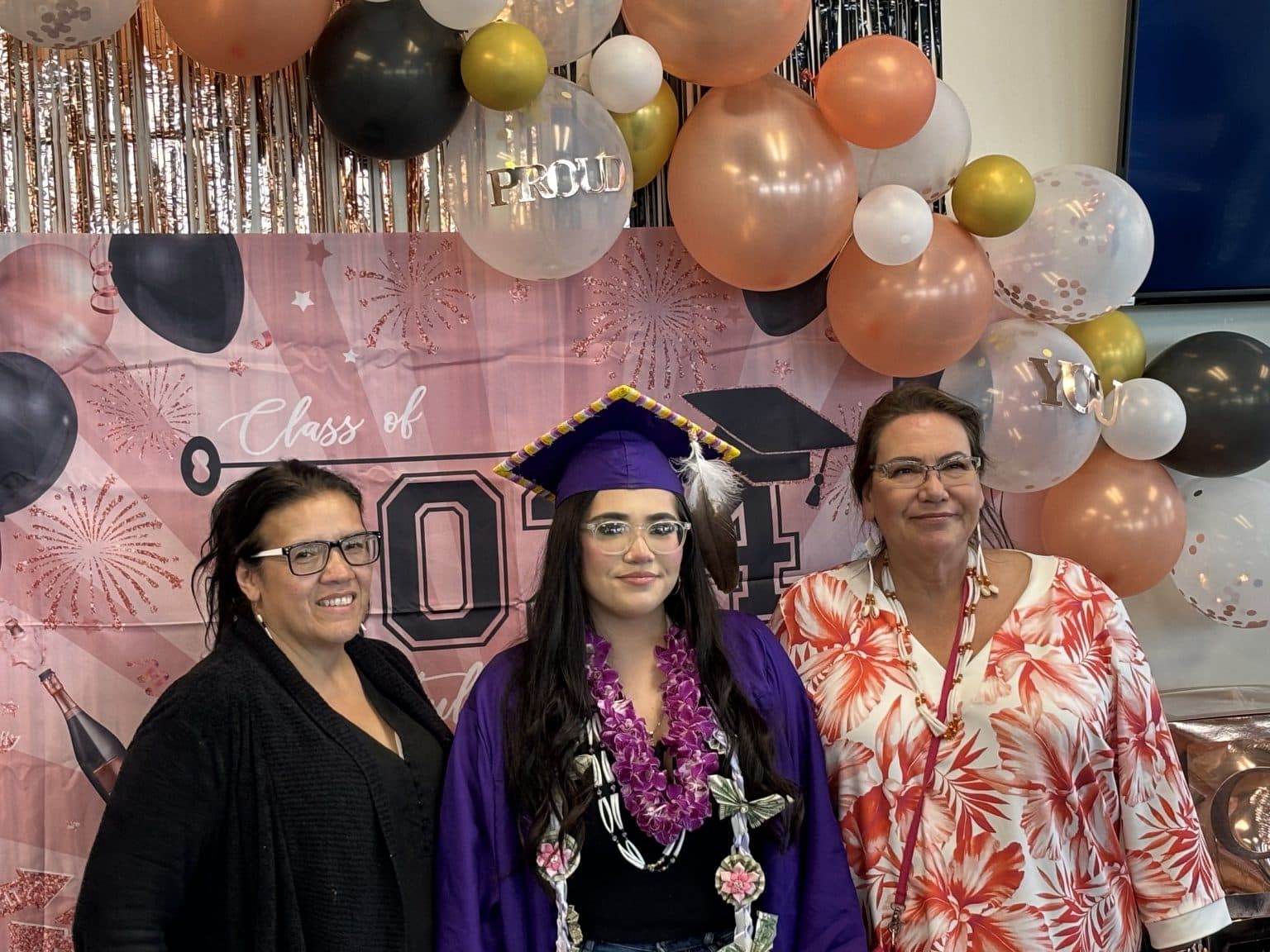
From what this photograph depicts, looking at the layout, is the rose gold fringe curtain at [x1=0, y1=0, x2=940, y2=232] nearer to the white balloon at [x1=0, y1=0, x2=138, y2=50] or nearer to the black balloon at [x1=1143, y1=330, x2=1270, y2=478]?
the white balloon at [x1=0, y1=0, x2=138, y2=50]

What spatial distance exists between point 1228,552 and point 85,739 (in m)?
2.70

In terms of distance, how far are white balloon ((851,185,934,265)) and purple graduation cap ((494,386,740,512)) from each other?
2.21ft

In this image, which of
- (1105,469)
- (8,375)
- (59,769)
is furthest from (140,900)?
(1105,469)

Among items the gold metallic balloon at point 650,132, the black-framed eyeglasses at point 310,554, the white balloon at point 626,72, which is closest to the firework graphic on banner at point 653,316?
the gold metallic balloon at point 650,132

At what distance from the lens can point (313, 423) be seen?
8.68 feet

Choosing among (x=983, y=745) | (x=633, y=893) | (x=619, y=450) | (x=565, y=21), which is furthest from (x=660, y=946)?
(x=565, y=21)

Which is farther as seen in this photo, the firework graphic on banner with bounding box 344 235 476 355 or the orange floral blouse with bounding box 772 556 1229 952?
the firework graphic on banner with bounding box 344 235 476 355

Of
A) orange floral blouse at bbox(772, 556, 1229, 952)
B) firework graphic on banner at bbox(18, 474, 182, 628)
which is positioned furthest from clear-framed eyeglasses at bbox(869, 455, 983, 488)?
firework graphic on banner at bbox(18, 474, 182, 628)

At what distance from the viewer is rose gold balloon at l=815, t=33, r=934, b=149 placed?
2410mm

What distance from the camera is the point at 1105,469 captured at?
2.82m

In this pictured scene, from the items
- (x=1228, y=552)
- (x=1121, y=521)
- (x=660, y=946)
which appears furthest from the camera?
(x=1228, y=552)

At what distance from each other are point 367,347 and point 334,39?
0.67 metres

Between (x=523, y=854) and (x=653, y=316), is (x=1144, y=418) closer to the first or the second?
(x=653, y=316)

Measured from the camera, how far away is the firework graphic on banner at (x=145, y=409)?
255 centimetres
